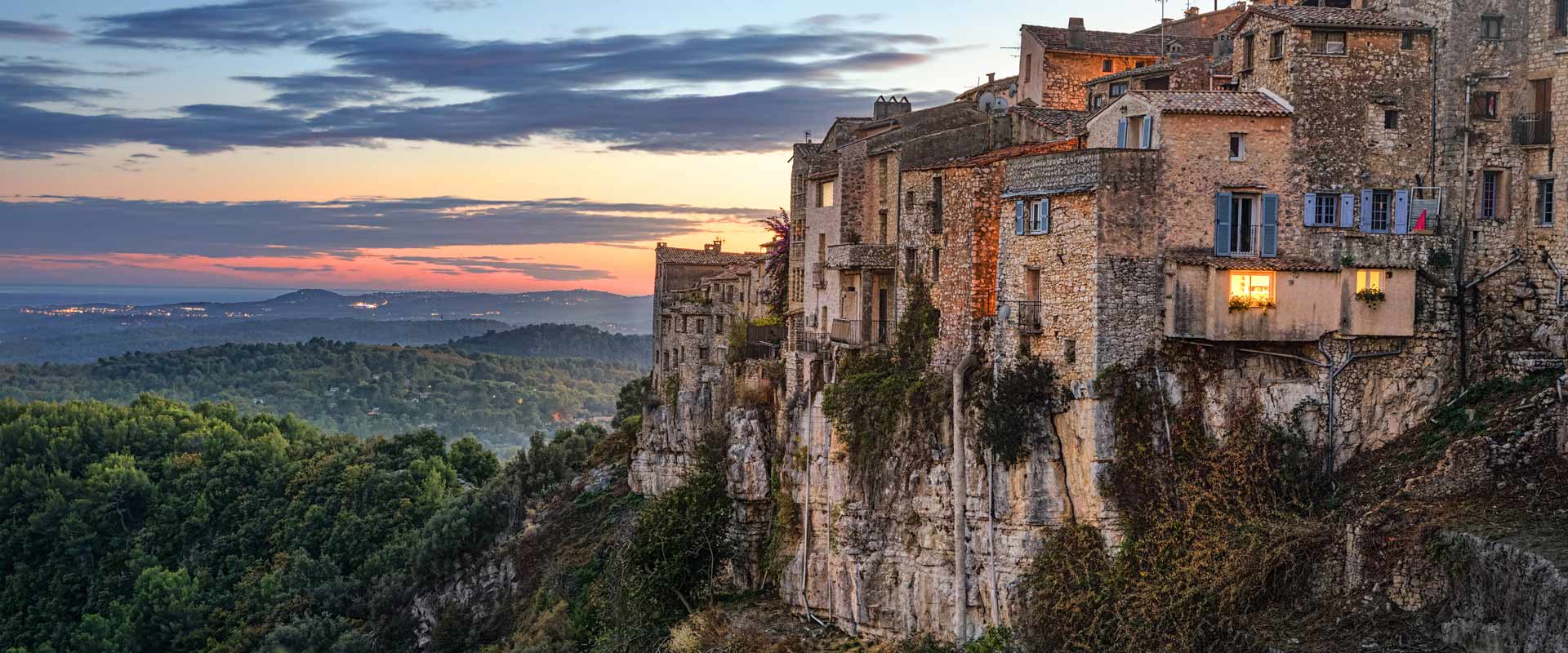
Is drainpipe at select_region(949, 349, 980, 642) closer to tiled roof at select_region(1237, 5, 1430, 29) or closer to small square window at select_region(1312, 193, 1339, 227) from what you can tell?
small square window at select_region(1312, 193, 1339, 227)

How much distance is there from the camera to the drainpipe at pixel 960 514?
131 ft

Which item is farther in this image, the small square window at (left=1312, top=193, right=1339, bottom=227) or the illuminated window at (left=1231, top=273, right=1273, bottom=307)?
the small square window at (left=1312, top=193, right=1339, bottom=227)

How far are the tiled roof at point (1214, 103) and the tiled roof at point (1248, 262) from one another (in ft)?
10.3

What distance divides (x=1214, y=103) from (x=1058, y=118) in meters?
10.9

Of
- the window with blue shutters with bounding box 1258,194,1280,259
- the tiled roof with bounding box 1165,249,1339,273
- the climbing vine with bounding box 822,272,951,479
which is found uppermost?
the window with blue shutters with bounding box 1258,194,1280,259

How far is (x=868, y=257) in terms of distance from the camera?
45.3 metres

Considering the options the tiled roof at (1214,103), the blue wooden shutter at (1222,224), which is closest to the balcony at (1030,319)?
the blue wooden shutter at (1222,224)

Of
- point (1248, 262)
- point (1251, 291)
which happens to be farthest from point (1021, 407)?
point (1248, 262)

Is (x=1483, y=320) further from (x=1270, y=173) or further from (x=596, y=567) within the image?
(x=596, y=567)

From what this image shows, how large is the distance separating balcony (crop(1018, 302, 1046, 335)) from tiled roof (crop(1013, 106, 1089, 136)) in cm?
671

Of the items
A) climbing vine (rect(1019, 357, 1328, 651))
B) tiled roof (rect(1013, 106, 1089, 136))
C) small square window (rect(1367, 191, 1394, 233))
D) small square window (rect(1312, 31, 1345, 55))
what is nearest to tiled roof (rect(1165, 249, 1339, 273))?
small square window (rect(1367, 191, 1394, 233))

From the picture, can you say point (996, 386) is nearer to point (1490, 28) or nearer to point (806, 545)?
point (806, 545)

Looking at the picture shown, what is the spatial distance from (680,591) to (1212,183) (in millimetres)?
20262

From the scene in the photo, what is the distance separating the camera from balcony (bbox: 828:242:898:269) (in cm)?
4509
